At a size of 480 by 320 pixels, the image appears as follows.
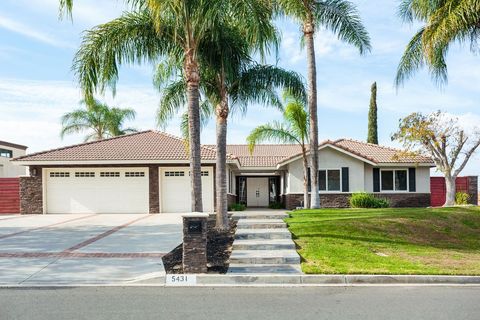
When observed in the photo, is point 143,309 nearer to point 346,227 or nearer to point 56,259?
point 56,259

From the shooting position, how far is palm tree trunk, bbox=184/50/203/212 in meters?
11.8

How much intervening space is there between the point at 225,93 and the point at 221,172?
262cm

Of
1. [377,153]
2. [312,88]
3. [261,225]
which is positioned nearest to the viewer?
[261,225]

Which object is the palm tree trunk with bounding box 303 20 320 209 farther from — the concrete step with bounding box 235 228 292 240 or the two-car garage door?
the two-car garage door

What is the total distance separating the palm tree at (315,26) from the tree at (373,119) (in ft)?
68.0

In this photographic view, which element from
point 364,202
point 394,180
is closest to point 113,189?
point 364,202

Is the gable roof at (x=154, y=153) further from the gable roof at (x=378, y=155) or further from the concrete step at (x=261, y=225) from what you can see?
the concrete step at (x=261, y=225)

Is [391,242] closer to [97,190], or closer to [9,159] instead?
[97,190]

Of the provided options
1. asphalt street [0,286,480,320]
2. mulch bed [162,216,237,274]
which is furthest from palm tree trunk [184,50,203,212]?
asphalt street [0,286,480,320]

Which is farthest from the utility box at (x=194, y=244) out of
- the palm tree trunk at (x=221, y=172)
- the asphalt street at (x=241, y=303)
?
the palm tree trunk at (x=221, y=172)

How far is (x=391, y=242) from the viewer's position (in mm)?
12148

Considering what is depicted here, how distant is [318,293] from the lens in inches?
310

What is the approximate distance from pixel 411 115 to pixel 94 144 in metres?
16.9

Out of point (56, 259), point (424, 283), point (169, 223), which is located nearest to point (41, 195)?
point (169, 223)
